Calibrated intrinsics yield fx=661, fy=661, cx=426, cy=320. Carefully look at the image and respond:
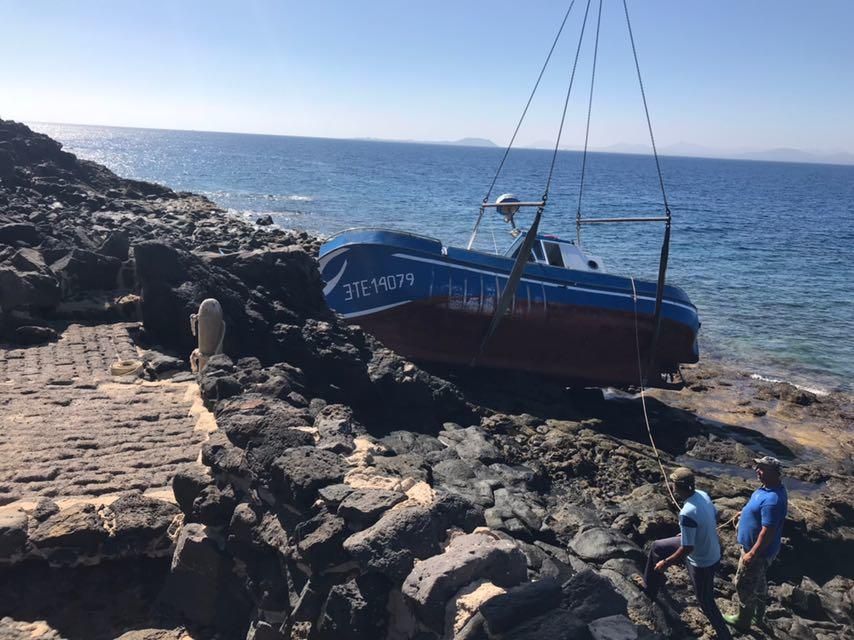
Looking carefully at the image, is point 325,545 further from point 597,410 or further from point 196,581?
point 597,410

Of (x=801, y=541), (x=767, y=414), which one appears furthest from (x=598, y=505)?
(x=767, y=414)

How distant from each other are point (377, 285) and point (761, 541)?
30.2 feet

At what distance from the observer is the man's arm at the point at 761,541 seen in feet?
19.4

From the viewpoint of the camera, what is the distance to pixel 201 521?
5.95 meters

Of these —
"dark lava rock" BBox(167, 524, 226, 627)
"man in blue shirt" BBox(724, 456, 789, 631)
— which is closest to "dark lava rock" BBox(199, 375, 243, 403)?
"dark lava rock" BBox(167, 524, 226, 627)

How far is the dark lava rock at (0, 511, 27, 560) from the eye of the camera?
5.46 metres

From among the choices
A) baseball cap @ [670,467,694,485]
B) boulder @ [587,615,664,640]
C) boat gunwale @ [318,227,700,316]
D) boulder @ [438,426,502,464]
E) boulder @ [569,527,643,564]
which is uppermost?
boat gunwale @ [318,227,700,316]

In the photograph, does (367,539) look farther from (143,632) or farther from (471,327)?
(471,327)

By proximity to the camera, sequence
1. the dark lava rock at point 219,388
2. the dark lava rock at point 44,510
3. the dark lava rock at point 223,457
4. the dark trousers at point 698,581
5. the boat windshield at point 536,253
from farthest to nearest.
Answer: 1. the boat windshield at point 536,253
2. the dark lava rock at point 219,388
3. the dark lava rock at point 223,457
4. the dark trousers at point 698,581
5. the dark lava rock at point 44,510

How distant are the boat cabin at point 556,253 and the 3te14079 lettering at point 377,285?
2.51 m

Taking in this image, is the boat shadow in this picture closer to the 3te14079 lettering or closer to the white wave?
the 3te14079 lettering

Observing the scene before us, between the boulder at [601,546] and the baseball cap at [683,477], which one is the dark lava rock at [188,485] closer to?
the boulder at [601,546]

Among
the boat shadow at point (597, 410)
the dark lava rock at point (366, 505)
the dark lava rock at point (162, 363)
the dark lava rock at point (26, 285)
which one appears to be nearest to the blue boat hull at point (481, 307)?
the boat shadow at point (597, 410)

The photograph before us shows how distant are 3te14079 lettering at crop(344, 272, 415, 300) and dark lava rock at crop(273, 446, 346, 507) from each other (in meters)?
7.96
